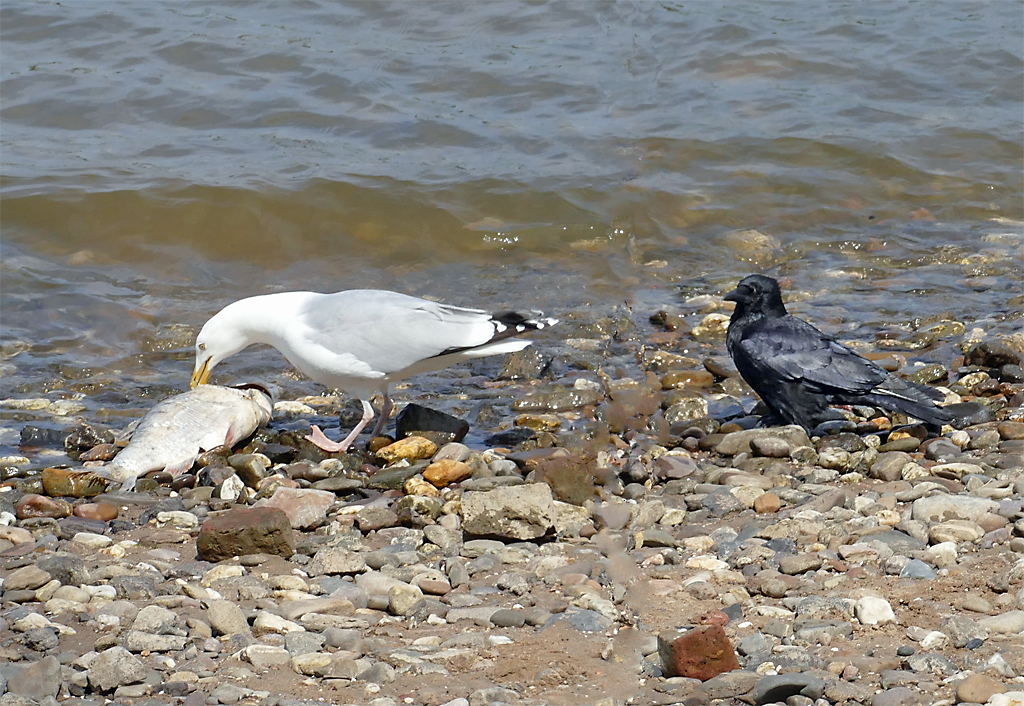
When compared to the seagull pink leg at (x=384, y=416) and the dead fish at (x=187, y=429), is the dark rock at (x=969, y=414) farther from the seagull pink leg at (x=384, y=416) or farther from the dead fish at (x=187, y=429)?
the dead fish at (x=187, y=429)

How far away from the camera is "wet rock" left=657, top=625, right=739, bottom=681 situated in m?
2.78

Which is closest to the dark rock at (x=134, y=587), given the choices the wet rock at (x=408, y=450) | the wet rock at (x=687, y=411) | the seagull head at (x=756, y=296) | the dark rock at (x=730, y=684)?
the wet rock at (x=408, y=450)

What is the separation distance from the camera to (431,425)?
17.9ft

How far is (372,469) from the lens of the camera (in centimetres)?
517

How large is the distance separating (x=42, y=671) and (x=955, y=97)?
11246mm

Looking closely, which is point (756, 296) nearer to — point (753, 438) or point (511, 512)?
point (753, 438)

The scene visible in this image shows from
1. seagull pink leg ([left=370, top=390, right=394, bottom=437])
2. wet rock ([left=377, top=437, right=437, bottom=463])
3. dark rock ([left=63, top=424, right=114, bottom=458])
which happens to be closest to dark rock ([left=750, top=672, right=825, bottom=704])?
wet rock ([left=377, top=437, right=437, bottom=463])

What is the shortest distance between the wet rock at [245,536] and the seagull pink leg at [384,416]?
168cm

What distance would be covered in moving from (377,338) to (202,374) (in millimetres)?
1172

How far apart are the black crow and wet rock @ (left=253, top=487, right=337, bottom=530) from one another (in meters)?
2.15

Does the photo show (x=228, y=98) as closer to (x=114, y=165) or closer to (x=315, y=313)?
(x=114, y=165)

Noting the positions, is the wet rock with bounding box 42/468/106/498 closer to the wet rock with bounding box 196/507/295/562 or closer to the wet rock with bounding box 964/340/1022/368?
the wet rock with bounding box 196/507/295/562

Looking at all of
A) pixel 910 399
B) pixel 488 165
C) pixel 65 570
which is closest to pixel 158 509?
pixel 65 570

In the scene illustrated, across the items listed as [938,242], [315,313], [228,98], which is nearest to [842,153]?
[938,242]
